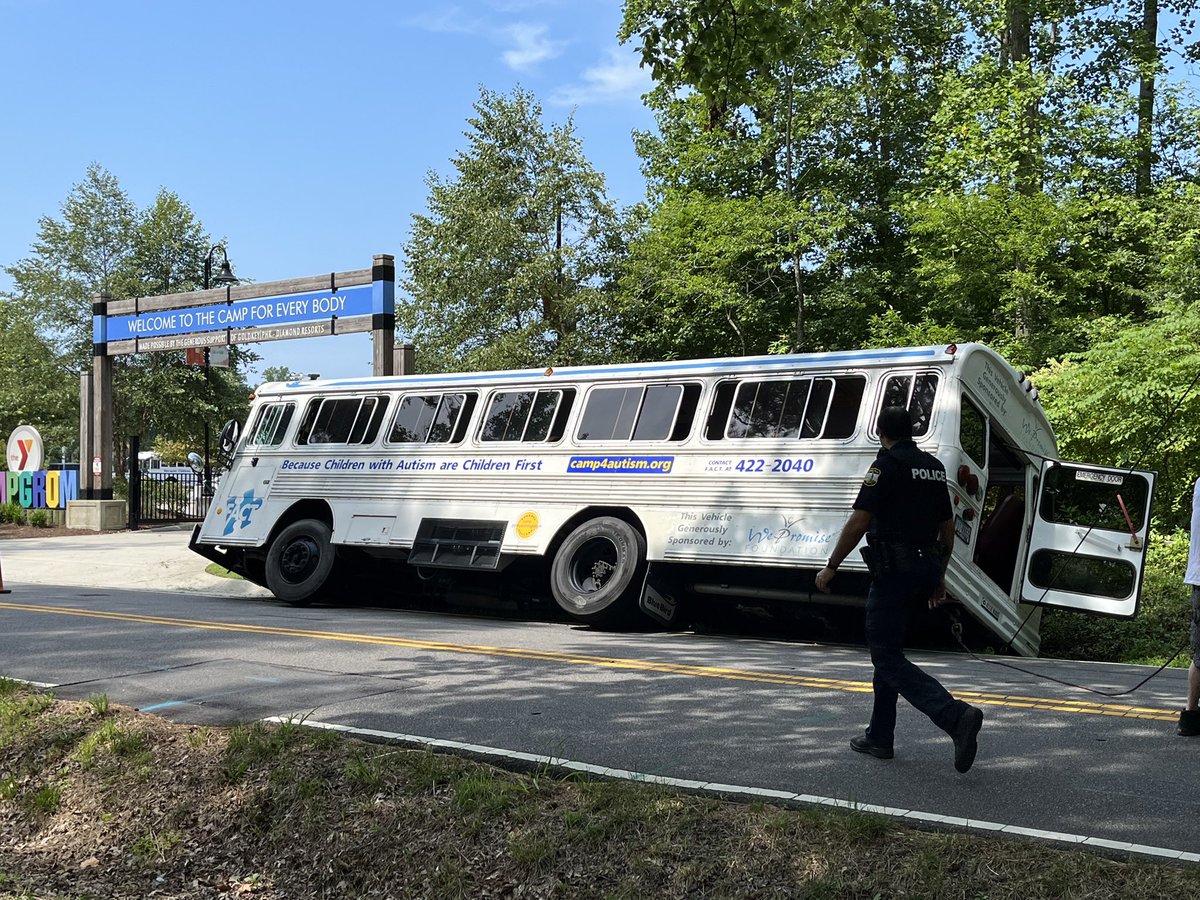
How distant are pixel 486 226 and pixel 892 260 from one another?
A: 10.5m

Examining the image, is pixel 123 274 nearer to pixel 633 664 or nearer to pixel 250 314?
pixel 250 314

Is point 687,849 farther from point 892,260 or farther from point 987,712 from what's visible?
point 892,260

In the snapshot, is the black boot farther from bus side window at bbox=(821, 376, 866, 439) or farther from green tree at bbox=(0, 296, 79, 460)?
green tree at bbox=(0, 296, 79, 460)

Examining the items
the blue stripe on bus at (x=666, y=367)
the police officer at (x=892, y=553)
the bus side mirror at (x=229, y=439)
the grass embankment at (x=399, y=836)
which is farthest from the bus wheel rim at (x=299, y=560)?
the police officer at (x=892, y=553)

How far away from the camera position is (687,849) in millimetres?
4453

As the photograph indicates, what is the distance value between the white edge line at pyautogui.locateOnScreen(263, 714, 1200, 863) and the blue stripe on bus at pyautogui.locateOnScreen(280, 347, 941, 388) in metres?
6.47

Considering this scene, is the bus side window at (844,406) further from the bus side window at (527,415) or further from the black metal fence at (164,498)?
the black metal fence at (164,498)

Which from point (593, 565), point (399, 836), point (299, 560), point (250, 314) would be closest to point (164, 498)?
point (250, 314)

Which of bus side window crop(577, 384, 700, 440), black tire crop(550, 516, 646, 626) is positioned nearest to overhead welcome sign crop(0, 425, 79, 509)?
bus side window crop(577, 384, 700, 440)

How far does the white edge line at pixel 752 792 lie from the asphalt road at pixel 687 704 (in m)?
0.03

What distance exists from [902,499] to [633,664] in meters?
3.60

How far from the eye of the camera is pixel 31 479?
2988 centimetres

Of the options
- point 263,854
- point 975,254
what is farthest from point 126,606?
point 975,254

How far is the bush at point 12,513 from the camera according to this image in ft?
96.7
